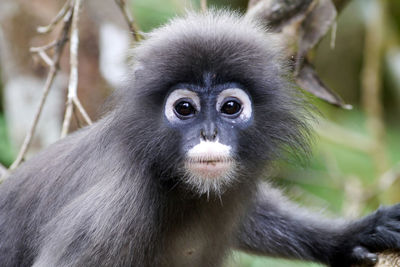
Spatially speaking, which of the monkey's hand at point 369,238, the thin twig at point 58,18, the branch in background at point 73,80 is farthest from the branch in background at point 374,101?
the branch in background at point 73,80

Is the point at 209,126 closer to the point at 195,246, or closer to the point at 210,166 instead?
the point at 210,166

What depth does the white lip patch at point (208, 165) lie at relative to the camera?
279cm

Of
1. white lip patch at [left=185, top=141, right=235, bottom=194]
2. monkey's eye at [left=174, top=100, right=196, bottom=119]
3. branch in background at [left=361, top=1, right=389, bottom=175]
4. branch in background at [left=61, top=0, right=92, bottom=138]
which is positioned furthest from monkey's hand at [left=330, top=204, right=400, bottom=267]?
branch in background at [left=361, top=1, right=389, bottom=175]

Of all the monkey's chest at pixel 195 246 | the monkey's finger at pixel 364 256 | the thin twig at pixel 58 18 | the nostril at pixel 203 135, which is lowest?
the monkey's finger at pixel 364 256

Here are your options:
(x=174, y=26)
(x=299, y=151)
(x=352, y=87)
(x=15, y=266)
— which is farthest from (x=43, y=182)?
(x=352, y=87)

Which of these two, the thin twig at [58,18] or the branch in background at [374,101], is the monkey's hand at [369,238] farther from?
the branch in background at [374,101]

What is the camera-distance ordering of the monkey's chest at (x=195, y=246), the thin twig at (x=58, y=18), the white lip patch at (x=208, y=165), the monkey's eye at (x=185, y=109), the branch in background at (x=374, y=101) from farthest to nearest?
the branch in background at (x=374, y=101) < the thin twig at (x=58, y=18) < the monkey's chest at (x=195, y=246) < the monkey's eye at (x=185, y=109) < the white lip patch at (x=208, y=165)

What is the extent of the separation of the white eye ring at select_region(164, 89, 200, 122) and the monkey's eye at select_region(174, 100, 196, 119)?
2cm

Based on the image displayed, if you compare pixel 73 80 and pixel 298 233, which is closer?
Result: pixel 73 80

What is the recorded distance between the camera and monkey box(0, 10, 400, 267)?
296 cm

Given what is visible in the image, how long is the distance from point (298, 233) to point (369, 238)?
1.69 ft

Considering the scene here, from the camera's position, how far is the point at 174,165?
9.96 feet

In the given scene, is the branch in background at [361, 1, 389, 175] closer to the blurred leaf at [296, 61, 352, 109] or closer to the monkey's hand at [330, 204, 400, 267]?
the blurred leaf at [296, 61, 352, 109]

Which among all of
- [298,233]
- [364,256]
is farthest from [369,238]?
[298,233]
